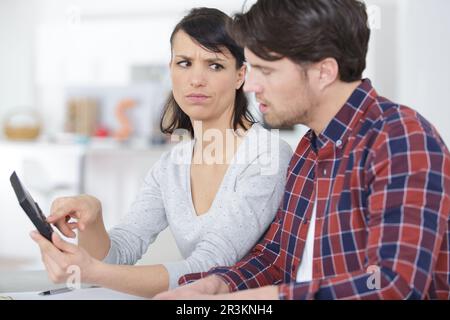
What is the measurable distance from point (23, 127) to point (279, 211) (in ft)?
12.8

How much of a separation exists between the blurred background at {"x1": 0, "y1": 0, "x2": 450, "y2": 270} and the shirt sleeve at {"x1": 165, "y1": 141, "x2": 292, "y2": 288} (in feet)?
8.68

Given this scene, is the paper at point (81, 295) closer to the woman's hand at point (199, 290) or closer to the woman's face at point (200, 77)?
the woman's hand at point (199, 290)

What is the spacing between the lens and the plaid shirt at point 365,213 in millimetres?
918

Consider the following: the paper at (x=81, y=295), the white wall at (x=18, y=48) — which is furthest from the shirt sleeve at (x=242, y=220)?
the white wall at (x=18, y=48)

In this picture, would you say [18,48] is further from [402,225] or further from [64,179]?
[402,225]

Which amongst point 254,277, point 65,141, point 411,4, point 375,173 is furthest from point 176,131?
point 65,141

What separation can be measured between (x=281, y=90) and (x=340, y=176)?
19 cm

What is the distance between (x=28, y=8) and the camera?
17.2 ft

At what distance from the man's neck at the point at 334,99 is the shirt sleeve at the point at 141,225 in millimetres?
499

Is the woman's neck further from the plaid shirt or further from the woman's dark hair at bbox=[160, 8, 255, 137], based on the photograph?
the plaid shirt

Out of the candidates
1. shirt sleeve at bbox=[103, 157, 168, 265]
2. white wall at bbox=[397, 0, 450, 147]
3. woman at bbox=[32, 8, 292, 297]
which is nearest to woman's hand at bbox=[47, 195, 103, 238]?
woman at bbox=[32, 8, 292, 297]

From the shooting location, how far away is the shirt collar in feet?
3.66

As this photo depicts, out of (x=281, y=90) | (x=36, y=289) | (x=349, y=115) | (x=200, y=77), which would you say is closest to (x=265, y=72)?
(x=281, y=90)

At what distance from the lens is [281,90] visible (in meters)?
1.12
